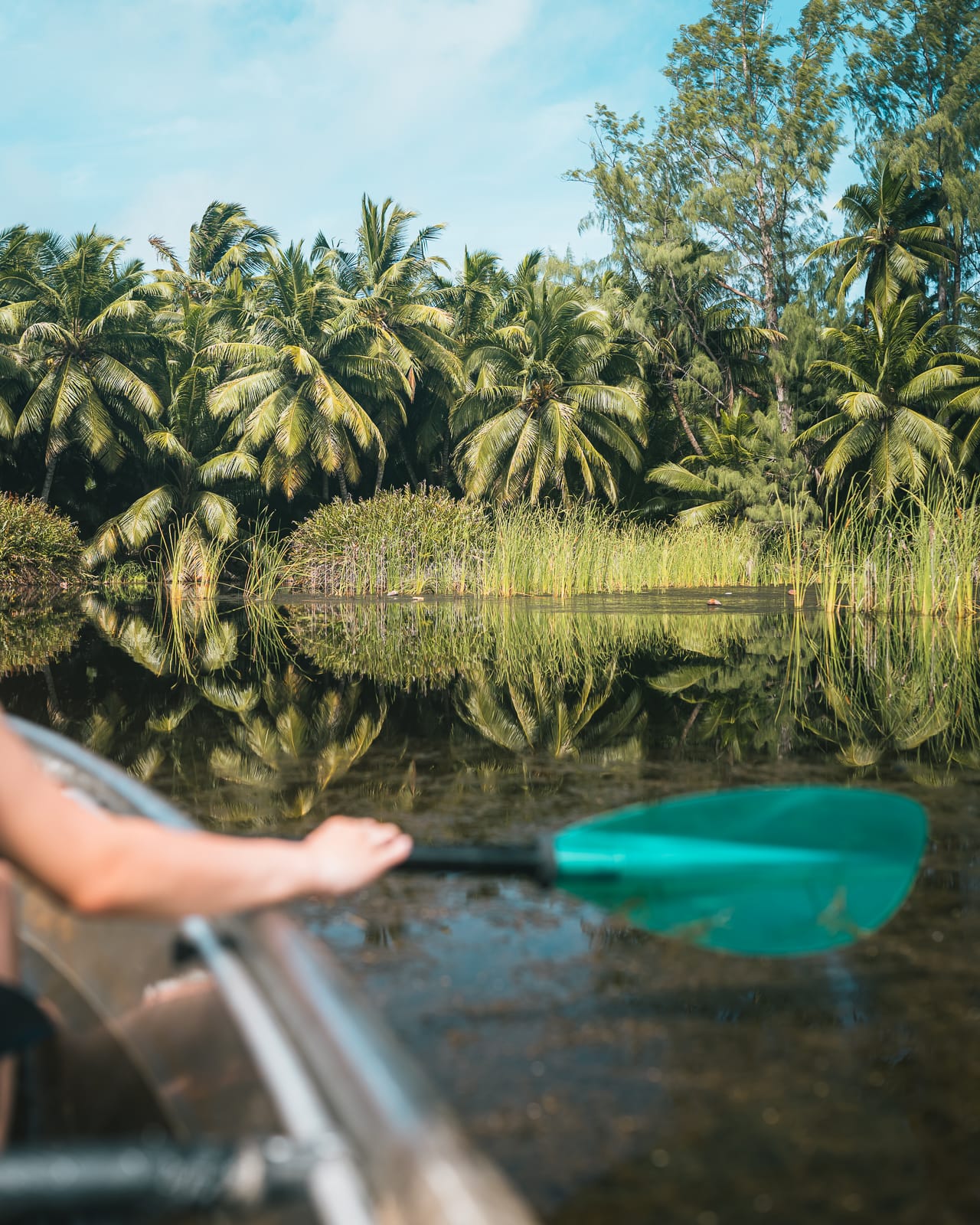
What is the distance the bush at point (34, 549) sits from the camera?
20.1m

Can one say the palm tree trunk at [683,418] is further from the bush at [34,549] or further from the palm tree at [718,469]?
the bush at [34,549]

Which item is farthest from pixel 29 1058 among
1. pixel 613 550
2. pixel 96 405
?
pixel 96 405

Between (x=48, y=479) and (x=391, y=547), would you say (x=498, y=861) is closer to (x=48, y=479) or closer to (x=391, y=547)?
(x=391, y=547)

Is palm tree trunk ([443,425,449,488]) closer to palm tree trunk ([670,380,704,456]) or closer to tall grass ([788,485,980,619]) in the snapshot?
palm tree trunk ([670,380,704,456])

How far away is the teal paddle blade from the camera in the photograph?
1711 millimetres

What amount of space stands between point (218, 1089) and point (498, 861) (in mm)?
606

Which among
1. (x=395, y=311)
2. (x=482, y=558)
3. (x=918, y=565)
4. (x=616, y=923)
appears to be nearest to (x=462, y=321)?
(x=395, y=311)

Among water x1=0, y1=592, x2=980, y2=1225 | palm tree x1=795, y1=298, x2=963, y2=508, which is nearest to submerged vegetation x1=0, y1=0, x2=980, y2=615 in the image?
palm tree x1=795, y1=298, x2=963, y2=508

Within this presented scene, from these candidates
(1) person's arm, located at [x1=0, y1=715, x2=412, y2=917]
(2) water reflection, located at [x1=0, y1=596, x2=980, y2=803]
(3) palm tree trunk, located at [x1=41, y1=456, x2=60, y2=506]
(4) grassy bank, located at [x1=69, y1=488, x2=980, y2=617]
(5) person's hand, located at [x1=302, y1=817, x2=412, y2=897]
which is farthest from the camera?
(3) palm tree trunk, located at [x1=41, y1=456, x2=60, y2=506]

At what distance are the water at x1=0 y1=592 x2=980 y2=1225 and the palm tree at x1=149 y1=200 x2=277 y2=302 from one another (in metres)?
25.5

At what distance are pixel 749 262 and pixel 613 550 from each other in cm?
1370

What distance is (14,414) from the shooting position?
83.9ft

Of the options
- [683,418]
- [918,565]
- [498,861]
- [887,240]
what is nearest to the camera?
[498,861]

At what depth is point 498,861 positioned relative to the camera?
5.12 ft
